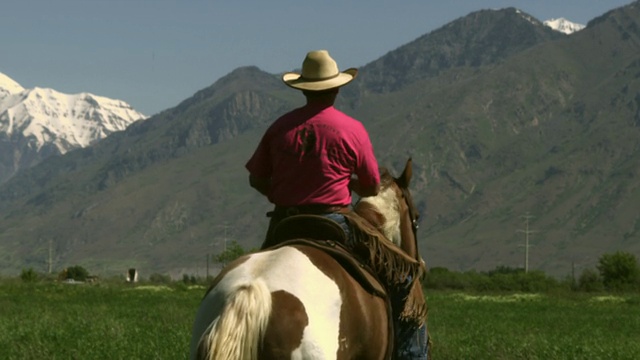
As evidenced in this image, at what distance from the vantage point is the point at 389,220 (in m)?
11.0

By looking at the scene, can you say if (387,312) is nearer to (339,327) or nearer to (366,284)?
(366,284)

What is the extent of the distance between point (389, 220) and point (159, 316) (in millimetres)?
24710

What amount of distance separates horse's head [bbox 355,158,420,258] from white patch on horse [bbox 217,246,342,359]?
2019 mm

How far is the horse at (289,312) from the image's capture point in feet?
27.3

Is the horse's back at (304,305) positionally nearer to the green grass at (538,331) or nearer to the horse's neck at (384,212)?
the horse's neck at (384,212)

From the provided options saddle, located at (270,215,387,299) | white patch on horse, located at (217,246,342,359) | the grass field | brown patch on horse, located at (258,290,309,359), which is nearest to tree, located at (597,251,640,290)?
the grass field

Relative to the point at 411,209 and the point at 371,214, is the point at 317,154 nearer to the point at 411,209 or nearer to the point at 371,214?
the point at 371,214

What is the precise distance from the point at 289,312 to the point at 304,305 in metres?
0.15

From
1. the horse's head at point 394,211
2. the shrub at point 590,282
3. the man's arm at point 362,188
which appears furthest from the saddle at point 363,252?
the shrub at point 590,282

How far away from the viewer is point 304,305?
334 inches

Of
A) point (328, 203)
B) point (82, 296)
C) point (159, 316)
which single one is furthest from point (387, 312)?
point (82, 296)

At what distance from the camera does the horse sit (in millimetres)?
8312

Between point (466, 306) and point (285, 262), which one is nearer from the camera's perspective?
point (285, 262)

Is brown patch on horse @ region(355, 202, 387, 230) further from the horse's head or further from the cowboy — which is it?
the cowboy
